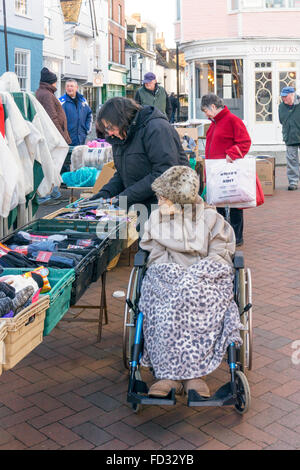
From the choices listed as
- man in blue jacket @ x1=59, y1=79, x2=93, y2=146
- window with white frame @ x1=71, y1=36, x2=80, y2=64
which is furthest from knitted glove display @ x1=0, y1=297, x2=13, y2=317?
window with white frame @ x1=71, y1=36, x2=80, y2=64

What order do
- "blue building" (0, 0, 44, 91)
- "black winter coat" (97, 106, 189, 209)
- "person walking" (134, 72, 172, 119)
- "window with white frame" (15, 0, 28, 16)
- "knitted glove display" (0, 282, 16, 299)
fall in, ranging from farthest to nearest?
"window with white frame" (15, 0, 28, 16) < "blue building" (0, 0, 44, 91) < "person walking" (134, 72, 172, 119) < "black winter coat" (97, 106, 189, 209) < "knitted glove display" (0, 282, 16, 299)

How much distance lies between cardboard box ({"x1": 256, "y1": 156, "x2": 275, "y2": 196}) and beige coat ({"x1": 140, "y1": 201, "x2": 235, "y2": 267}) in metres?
7.88

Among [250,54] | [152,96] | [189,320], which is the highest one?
[250,54]

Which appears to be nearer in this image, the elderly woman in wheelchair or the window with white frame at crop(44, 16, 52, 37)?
the elderly woman in wheelchair

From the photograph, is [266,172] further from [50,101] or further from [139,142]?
[139,142]

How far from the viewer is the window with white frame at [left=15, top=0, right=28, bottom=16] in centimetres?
2430

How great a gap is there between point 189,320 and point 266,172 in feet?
28.3

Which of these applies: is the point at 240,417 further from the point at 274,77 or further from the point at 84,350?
the point at 274,77

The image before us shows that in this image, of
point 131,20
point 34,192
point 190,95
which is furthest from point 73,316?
point 131,20

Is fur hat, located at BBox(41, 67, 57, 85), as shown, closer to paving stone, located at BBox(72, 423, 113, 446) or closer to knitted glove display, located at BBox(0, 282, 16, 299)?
knitted glove display, located at BBox(0, 282, 16, 299)

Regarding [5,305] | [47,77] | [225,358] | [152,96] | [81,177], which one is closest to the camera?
[5,305]

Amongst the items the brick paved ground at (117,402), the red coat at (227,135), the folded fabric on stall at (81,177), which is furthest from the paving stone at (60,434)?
the folded fabric on stall at (81,177)

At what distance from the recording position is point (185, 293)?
378 centimetres

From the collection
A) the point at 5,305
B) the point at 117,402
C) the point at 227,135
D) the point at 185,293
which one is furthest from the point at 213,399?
the point at 227,135
